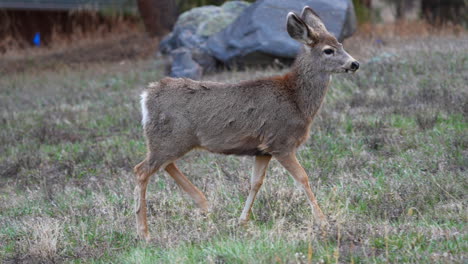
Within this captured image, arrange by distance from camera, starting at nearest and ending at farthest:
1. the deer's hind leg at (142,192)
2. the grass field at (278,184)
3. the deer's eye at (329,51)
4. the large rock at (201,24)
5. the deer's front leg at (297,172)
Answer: the grass field at (278,184), the deer's front leg at (297,172), the deer's hind leg at (142,192), the deer's eye at (329,51), the large rock at (201,24)

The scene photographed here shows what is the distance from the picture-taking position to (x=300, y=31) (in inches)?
255

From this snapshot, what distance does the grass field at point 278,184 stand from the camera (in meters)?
5.12

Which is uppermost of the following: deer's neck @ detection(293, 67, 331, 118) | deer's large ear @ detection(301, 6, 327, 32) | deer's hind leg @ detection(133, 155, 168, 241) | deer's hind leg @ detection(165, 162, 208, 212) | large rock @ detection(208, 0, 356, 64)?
deer's large ear @ detection(301, 6, 327, 32)

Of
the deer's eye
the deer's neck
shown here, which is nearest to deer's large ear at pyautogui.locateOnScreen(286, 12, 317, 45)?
the deer's eye

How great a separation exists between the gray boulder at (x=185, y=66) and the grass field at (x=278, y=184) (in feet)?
3.15

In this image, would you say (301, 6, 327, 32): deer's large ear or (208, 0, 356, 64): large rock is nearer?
(301, 6, 327, 32): deer's large ear

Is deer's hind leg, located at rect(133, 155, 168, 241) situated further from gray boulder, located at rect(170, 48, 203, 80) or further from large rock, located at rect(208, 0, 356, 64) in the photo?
gray boulder, located at rect(170, 48, 203, 80)

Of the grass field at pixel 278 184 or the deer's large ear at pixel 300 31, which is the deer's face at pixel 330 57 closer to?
the deer's large ear at pixel 300 31

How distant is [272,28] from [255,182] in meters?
8.23

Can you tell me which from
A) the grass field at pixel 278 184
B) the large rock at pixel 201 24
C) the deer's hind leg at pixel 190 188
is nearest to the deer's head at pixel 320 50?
the grass field at pixel 278 184

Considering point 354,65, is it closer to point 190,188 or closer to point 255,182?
point 255,182

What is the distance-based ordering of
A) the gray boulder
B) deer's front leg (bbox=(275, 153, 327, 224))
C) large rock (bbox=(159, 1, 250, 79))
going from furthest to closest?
large rock (bbox=(159, 1, 250, 79)) < the gray boulder < deer's front leg (bbox=(275, 153, 327, 224))

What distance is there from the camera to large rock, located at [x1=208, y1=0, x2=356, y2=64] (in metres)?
13.7

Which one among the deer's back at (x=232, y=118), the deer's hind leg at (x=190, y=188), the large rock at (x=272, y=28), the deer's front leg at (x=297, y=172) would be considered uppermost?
the deer's back at (x=232, y=118)
